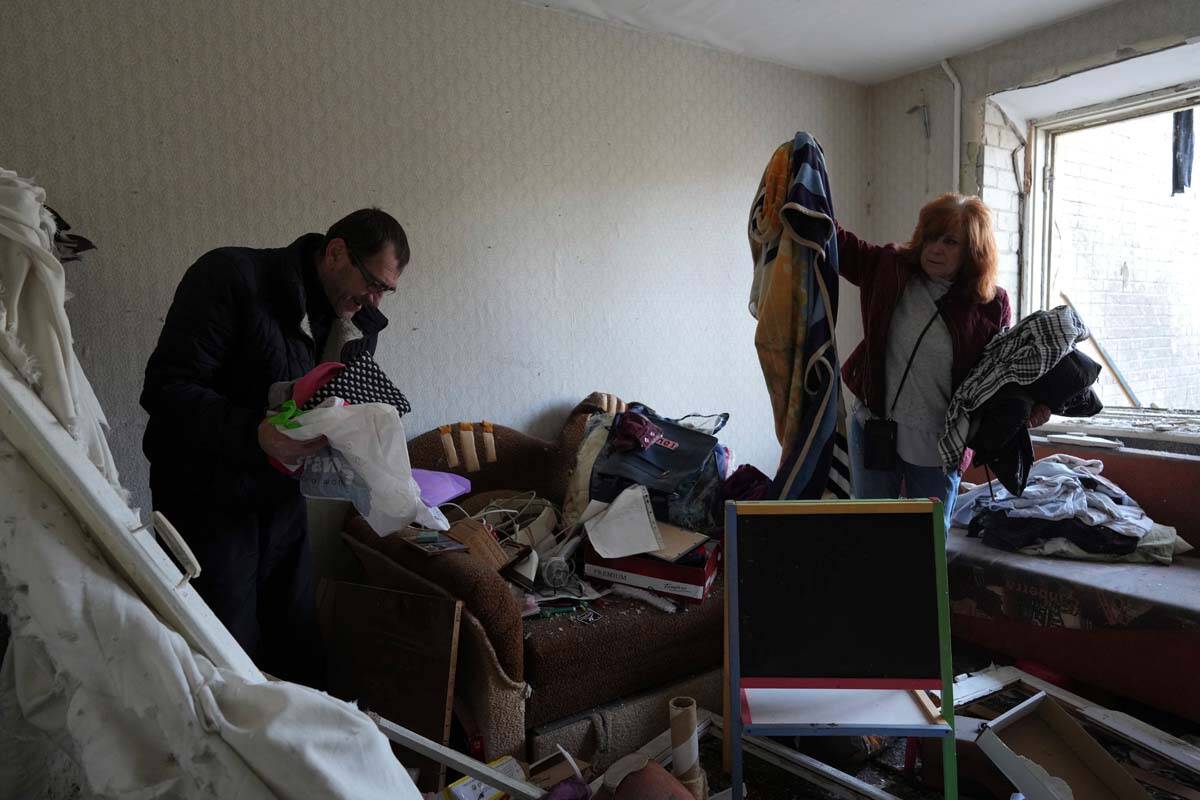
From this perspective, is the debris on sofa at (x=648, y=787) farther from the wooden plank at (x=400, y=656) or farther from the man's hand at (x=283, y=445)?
the man's hand at (x=283, y=445)

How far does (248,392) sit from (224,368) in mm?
67

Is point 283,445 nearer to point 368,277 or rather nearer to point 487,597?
point 368,277

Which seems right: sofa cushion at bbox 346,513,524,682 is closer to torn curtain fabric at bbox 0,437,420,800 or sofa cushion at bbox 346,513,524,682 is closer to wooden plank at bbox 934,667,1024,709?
torn curtain fabric at bbox 0,437,420,800

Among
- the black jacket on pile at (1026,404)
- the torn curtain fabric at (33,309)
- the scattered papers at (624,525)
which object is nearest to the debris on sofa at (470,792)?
the scattered papers at (624,525)

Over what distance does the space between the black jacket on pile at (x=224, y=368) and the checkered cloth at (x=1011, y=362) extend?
1646mm

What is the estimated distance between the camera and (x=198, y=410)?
1414mm

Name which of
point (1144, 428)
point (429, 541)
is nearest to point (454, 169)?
point (429, 541)

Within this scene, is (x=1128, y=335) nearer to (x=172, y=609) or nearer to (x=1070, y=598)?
(x=1070, y=598)

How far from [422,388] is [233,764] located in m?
2.03

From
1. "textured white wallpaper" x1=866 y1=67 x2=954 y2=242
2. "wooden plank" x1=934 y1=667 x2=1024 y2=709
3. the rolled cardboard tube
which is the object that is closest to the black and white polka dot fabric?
the rolled cardboard tube

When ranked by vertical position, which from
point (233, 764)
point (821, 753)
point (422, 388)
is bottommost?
point (821, 753)

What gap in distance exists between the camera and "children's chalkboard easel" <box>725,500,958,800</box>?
5.17 feet

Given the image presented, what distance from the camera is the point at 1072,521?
241 centimetres

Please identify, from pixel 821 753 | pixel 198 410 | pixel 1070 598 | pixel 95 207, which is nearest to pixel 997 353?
pixel 1070 598
